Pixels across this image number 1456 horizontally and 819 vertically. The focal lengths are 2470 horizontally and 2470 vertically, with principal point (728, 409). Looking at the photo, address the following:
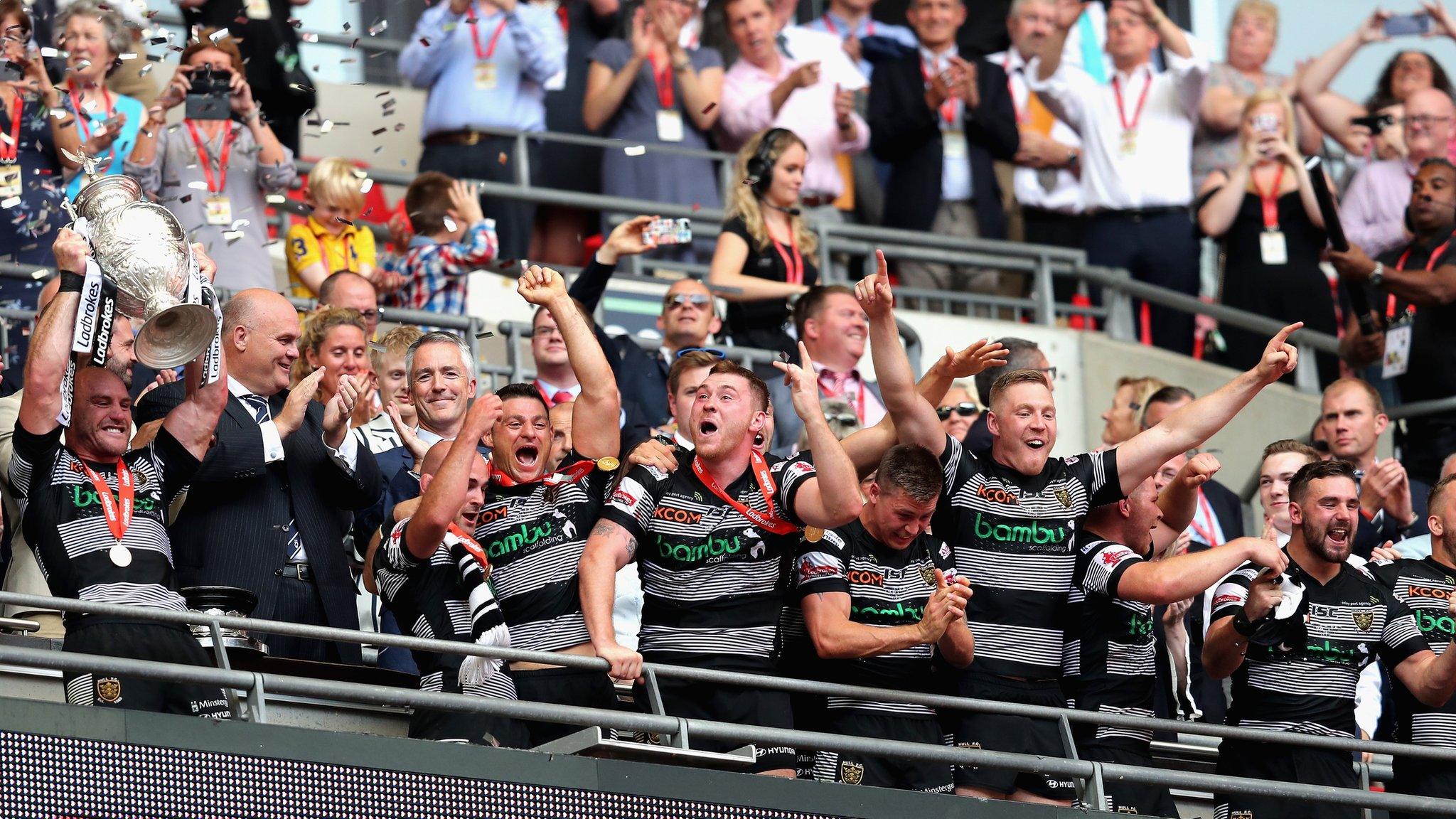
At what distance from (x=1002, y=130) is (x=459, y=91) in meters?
3.10

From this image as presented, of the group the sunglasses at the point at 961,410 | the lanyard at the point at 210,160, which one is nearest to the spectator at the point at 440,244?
the lanyard at the point at 210,160

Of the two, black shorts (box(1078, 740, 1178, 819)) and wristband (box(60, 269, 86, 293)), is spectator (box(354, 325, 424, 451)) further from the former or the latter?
black shorts (box(1078, 740, 1178, 819))


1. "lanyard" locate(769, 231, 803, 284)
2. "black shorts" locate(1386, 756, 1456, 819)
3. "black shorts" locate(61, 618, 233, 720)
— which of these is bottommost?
"black shorts" locate(1386, 756, 1456, 819)

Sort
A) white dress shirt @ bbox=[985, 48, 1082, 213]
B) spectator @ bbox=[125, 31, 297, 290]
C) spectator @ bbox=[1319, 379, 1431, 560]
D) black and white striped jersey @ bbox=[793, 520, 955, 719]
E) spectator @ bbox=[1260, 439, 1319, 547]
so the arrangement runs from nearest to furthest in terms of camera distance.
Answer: black and white striped jersey @ bbox=[793, 520, 955, 719] < spectator @ bbox=[1260, 439, 1319, 547] < spectator @ bbox=[1319, 379, 1431, 560] < spectator @ bbox=[125, 31, 297, 290] < white dress shirt @ bbox=[985, 48, 1082, 213]

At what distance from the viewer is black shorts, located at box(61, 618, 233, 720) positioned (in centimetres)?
732

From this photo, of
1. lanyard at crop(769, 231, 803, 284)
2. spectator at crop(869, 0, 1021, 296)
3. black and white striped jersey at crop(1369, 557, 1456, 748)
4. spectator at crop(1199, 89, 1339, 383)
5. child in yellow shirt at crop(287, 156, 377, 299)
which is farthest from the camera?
spectator at crop(869, 0, 1021, 296)

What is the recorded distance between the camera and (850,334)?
1083 centimetres

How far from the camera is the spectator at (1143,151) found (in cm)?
1421

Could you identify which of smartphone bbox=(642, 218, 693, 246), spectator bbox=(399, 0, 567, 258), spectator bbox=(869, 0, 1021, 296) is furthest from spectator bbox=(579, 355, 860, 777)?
spectator bbox=(869, 0, 1021, 296)

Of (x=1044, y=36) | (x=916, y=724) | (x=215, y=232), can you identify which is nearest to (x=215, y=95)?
(x=215, y=232)

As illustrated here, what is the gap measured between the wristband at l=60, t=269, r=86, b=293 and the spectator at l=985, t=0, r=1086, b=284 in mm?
7696

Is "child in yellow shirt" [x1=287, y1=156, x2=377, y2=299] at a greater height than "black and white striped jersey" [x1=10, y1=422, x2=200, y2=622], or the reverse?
"child in yellow shirt" [x1=287, y1=156, x2=377, y2=299]

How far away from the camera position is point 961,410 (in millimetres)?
10672

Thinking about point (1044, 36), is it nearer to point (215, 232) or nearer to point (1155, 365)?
point (1155, 365)
